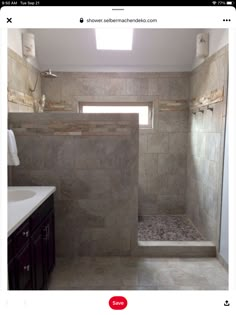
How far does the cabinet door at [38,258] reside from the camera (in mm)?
1356

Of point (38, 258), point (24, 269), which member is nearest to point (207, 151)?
point (38, 258)

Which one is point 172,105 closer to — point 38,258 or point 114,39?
point 114,39

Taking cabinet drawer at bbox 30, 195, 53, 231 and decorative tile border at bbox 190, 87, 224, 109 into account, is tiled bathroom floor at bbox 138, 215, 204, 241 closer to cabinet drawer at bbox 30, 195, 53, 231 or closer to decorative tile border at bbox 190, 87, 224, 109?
cabinet drawer at bbox 30, 195, 53, 231

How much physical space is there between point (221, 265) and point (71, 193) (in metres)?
1.40

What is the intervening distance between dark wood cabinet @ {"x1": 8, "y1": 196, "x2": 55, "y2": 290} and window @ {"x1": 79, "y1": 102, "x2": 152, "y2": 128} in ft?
5.40

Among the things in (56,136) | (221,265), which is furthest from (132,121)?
(221,265)

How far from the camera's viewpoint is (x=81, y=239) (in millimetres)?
2098

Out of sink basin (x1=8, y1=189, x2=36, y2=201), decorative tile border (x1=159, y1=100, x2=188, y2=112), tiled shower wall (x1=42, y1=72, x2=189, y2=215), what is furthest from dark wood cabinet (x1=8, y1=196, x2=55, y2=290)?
decorative tile border (x1=159, y1=100, x2=188, y2=112)

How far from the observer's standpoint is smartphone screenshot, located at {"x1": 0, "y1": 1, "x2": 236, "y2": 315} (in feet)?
2.21

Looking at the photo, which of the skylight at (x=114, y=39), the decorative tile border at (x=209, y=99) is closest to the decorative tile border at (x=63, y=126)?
the decorative tile border at (x=209, y=99)

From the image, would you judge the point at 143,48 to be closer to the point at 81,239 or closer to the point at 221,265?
the point at 81,239

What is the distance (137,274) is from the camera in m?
1.83
